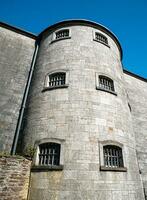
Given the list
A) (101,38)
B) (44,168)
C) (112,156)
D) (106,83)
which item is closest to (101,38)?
(101,38)

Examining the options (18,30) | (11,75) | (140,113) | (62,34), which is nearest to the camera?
(11,75)

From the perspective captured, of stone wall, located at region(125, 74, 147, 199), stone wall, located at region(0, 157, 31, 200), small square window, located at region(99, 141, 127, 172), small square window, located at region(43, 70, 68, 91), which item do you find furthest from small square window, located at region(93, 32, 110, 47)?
stone wall, located at region(0, 157, 31, 200)

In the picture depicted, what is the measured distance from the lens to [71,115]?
9312mm

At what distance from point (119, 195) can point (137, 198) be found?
1.28 meters

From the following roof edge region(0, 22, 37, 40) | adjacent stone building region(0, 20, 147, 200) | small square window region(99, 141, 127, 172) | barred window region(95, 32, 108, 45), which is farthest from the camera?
roof edge region(0, 22, 37, 40)

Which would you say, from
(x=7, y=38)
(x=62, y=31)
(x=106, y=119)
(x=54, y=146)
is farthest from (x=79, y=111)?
(x=7, y=38)

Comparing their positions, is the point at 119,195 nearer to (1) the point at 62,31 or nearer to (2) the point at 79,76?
(2) the point at 79,76

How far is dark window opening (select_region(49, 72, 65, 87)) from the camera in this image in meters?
11.0

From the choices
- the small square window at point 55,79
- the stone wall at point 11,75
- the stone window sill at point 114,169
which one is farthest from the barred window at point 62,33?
the stone window sill at point 114,169

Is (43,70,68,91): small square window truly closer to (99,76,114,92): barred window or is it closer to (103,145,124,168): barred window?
(99,76,114,92): barred window

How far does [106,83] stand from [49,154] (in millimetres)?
6026

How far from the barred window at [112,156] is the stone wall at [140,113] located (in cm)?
441

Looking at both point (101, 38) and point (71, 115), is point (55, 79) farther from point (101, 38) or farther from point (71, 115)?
point (101, 38)

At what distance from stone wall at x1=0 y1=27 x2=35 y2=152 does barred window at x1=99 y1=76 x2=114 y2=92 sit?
5.57 m
